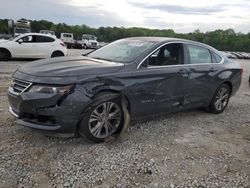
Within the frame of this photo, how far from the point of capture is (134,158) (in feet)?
14.6

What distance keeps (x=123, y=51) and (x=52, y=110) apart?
6.08 ft

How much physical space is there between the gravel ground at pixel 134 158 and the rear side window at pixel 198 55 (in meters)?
1.27

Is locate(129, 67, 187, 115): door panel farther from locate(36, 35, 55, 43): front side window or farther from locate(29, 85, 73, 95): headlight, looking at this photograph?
locate(36, 35, 55, 43): front side window

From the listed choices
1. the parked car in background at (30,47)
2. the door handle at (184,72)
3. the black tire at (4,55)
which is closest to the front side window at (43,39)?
the parked car in background at (30,47)

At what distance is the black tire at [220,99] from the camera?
6.89 metres

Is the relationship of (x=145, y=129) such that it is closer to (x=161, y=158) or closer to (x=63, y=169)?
(x=161, y=158)

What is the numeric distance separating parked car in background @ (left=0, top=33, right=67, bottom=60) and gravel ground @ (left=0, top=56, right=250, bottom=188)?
33.3ft

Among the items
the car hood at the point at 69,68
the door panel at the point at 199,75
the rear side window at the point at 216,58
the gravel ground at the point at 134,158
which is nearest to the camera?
the gravel ground at the point at 134,158

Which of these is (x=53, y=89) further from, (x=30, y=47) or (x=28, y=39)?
(x=28, y=39)

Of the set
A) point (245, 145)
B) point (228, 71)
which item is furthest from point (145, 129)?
point (228, 71)

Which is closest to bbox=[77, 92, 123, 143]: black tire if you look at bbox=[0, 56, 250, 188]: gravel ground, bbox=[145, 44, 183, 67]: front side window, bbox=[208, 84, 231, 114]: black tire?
bbox=[0, 56, 250, 188]: gravel ground

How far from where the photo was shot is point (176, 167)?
14.1ft

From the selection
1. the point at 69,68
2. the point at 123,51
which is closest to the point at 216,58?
the point at 123,51

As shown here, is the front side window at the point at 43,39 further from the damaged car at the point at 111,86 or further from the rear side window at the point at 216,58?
the rear side window at the point at 216,58
